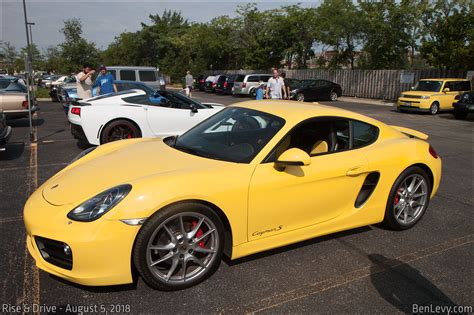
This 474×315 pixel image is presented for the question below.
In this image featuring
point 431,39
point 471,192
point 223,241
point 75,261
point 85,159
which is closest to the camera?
point 75,261

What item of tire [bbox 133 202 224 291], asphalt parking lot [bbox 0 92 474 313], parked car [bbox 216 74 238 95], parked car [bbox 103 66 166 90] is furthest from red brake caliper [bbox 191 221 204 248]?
parked car [bbox 216 74 238 95]

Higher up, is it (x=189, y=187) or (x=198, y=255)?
(x=189, y=187)

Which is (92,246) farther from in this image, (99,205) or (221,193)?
(221,193)

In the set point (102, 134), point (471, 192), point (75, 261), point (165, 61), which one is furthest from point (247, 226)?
point (165, 61)

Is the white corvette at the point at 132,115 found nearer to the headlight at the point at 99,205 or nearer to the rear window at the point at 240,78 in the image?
the headlight at the point at 99,205

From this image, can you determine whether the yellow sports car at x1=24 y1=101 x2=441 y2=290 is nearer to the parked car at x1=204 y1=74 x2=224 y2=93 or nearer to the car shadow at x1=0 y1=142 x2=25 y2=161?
the car shadow at x1=0 y1=142 x2=25 y2=161

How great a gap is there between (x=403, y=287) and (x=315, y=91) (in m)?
20.7

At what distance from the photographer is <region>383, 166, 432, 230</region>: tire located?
3.84 metres

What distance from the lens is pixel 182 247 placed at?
9.34 ft

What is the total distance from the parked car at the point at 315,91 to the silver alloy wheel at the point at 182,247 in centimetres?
1950

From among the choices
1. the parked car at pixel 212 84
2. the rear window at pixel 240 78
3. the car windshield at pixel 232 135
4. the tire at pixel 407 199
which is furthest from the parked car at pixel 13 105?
the parked car at pixel 212 84

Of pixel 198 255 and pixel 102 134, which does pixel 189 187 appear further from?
pixel 102 134

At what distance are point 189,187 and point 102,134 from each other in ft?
16.5

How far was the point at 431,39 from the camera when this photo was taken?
23297 mm
